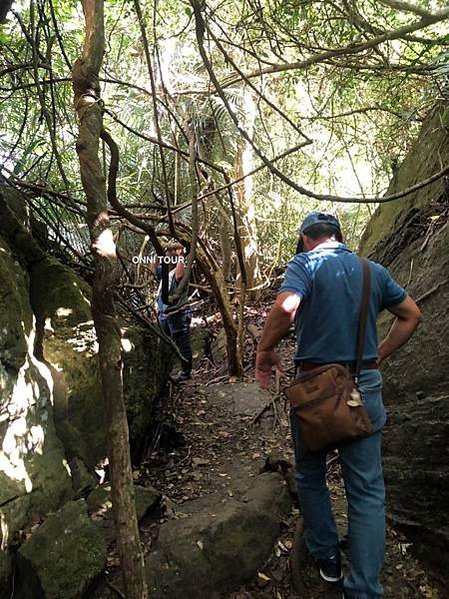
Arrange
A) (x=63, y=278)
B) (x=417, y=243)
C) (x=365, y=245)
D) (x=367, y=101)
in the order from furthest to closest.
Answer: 1. (x=367, y=101)
2. (x=365, y=245)
3. (x=417, y=243)
4. (x=63, y=278)

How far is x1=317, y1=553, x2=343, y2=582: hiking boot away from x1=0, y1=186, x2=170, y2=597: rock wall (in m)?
1.39

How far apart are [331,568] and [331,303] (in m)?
1.43

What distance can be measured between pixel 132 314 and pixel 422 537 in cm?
295

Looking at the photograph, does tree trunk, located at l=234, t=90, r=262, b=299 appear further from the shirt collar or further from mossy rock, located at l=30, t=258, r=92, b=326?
the shirt collar

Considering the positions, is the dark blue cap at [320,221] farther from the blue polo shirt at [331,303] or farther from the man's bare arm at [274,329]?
the man's bare arm at [274,329]

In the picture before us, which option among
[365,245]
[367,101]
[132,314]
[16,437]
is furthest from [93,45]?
[367,101]

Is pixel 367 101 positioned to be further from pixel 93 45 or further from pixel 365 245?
pixel 93 45

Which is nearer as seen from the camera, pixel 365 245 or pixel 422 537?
pixel 422 537

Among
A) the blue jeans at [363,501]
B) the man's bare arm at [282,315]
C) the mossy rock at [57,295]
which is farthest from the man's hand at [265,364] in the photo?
A: the mossy rock at [57,295]

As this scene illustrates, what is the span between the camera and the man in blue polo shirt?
103 inches

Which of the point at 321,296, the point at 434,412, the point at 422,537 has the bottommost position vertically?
the point at 422,537

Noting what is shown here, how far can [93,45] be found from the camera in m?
2.08

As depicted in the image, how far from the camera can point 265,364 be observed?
112 inches

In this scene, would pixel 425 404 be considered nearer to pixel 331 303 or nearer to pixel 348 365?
pixel 348 365
